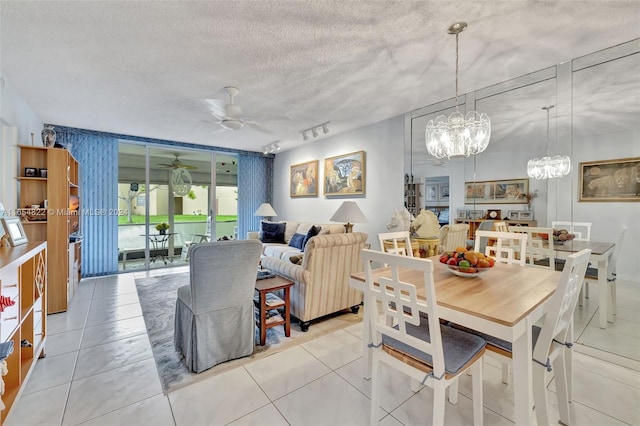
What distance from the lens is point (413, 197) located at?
3.84 meters

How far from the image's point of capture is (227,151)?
631cm

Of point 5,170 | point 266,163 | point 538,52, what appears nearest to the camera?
point 538,52

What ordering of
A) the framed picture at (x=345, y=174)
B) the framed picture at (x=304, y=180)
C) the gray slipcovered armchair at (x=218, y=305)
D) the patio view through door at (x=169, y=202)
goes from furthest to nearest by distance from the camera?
the framed picture at (x=304, y=180), the patio view through door at (x=169, y=202), the framed picture at (x=345, y=174), the gray slipcovered armchair at (x=218, y=305)

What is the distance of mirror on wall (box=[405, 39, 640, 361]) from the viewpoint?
2.31 meters

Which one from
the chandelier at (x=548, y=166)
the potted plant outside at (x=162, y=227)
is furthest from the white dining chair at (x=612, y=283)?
the potted plant outside at (x=162, y=227)

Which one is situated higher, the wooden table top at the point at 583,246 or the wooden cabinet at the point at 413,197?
the wooden cabinet at the point at 413,197

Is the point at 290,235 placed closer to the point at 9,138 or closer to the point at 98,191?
the point at 98,191

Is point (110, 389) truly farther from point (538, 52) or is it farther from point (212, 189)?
point (212, 189)

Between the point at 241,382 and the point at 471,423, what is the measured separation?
1530 mm

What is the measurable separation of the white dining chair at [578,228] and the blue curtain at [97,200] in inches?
260

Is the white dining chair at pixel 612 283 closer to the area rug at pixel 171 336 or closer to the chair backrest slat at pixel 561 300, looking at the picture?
the chair backrest slat at pixel 561 300

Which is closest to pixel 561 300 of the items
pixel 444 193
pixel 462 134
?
pixel 462 134

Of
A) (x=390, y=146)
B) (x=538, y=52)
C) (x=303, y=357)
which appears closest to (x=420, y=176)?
(x=390, y=146)

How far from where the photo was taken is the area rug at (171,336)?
207 centimetres
